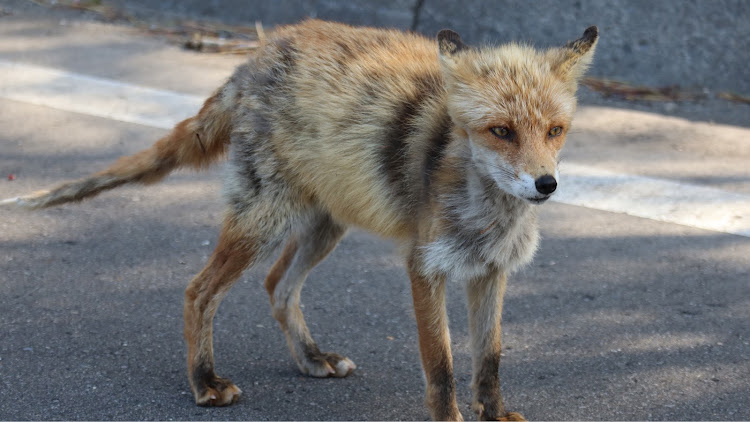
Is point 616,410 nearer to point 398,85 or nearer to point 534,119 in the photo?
point 534,119

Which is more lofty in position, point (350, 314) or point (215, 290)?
point (215, 290)

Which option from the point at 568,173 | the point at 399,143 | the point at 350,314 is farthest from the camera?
the point at 568,173

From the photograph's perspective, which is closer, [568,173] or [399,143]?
[399,143]

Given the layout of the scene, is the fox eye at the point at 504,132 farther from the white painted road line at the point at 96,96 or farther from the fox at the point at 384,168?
the white painted road line at the point at 96,96

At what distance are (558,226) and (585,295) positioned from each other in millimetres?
881

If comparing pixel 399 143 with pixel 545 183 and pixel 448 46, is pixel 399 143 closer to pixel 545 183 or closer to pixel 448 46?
pixel 448 46

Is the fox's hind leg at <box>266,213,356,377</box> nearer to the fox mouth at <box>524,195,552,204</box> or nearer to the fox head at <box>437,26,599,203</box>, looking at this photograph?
the fox head at <box>437,26,599,203</box>

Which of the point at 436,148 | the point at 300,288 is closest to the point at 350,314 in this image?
the point at 300,288

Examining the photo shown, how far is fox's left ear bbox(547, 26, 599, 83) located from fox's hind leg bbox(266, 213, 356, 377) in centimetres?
139

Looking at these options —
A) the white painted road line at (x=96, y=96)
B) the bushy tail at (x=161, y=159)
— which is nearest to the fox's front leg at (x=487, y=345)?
the bushy tail at (x=161, y=159)

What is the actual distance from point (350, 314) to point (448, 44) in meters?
1.79

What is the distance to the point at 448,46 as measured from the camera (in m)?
3.60

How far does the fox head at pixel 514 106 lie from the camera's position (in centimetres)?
332

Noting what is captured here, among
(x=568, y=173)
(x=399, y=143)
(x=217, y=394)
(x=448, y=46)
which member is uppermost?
(x=448, y=46)
